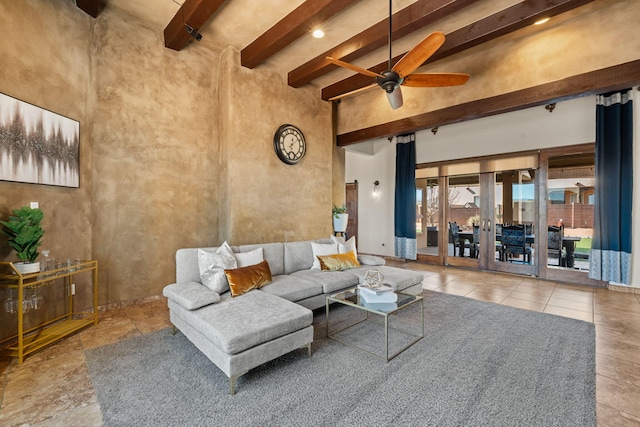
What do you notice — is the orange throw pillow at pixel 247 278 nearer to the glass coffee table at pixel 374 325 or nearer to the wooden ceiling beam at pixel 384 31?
the glass coffee table at pixel 374 325

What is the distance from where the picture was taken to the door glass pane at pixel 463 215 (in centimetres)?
626

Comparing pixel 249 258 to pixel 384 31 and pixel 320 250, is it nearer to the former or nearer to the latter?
pixel 320 250

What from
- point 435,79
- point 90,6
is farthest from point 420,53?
point 90,6

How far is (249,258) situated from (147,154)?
6.86ft

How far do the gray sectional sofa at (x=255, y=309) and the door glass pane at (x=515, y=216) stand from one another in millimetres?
3167

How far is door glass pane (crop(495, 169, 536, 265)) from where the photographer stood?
555cm

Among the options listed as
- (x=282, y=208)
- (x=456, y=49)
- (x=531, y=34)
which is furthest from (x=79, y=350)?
(x=531, y=34)

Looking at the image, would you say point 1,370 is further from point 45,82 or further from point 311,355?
point 45,82

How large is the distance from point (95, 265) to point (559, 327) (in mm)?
5152

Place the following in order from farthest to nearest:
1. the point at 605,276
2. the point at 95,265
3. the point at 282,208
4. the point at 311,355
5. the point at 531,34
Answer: the point at 282,208 → the point at 605,276 → the point at 531,34 → the point at 95,265 → the point at 311,355

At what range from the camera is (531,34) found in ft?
12.9

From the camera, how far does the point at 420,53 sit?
270 cm

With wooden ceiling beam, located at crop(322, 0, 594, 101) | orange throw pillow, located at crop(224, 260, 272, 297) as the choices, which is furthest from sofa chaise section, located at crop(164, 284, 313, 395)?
wooden ceiling beam, located at crop(322, 0, 594, 101)

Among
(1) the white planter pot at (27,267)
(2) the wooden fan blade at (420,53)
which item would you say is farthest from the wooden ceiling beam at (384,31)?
(1) the white planter pot at (27,267)
